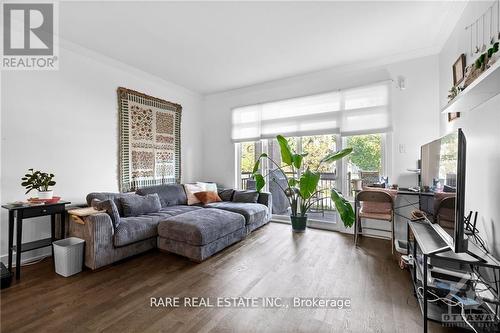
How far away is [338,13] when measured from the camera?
2.34 metres

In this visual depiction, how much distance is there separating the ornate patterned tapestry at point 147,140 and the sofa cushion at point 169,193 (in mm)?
311

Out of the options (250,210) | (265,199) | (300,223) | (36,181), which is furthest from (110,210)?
(300,223)

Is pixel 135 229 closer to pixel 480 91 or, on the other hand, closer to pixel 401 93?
pixel 480 91

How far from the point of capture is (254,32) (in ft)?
8.73

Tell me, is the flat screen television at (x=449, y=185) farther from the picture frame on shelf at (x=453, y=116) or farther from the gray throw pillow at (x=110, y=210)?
the gray throw pillow at (x=110, y=210)

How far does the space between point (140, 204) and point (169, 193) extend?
72 centimetres

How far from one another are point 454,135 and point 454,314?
118cm

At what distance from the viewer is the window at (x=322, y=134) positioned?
11.3 feet

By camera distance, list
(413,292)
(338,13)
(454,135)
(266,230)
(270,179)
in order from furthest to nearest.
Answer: (270,179)
(266,230)
(338,13)
(413,292)
(454,135)

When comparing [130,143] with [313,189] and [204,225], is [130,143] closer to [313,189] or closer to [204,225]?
[204,225]

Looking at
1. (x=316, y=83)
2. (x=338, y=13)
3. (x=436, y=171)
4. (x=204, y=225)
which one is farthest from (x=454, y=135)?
(x=316, y=83)

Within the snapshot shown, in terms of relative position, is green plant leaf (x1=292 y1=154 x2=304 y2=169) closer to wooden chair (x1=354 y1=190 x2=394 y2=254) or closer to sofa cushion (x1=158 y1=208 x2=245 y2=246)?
wooden chair (x1=354 y1=190 x2=394 y2=254)

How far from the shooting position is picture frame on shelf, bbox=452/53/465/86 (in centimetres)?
214

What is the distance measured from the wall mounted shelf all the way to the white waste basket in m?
3.49
